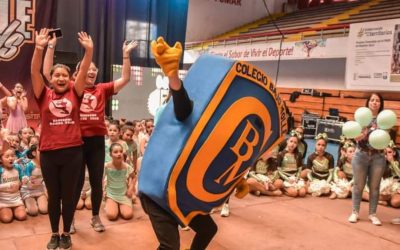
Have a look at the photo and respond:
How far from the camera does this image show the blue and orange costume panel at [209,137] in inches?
66.4

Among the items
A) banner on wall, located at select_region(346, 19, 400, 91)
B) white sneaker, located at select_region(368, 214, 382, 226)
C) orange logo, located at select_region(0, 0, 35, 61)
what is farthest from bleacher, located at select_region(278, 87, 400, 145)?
orange logo, located at select_region(0, 0, 35, 61)

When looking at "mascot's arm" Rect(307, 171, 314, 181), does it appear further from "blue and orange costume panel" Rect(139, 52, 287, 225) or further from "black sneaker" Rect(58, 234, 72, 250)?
"blue and orange costume panel" Rect(139, 52, 287, 225)

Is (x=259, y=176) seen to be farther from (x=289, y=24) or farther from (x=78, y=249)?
(x=289, y=24)

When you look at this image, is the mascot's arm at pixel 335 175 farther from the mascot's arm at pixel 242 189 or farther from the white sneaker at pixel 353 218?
the mascot's arm at pixel 242 189

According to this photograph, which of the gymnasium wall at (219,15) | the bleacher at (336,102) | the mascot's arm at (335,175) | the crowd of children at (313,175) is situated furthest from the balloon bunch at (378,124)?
the gymnasium wall at (219,15)

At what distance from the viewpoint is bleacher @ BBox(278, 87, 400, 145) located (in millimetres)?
10055

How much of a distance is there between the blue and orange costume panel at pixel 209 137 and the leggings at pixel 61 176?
1048 millimetres

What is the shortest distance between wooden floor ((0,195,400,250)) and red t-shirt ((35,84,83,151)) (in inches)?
34.5

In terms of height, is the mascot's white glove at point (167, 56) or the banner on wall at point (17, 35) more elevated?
the banner on wall at point (17, 35)

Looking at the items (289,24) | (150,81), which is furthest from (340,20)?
(150,81)

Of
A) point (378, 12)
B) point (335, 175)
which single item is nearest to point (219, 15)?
point (378, 12)

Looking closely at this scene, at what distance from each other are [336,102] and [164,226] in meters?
10.5

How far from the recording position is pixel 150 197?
1.80 metres

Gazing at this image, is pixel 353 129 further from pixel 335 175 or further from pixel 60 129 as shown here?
pixel 60 129
